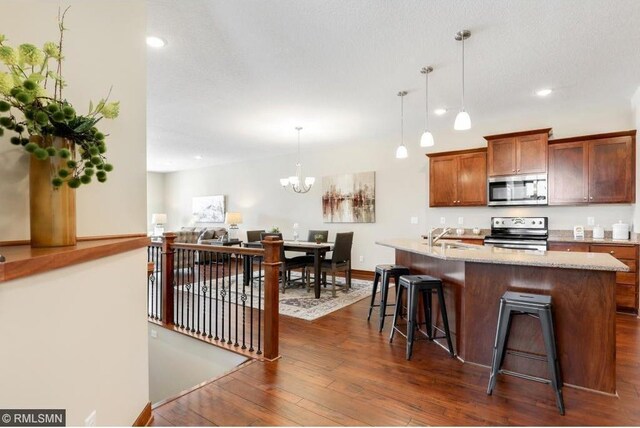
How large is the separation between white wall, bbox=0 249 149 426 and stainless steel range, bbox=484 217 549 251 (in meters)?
4.58

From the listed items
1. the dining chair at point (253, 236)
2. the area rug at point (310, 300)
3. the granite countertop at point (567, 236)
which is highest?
the granite countertop at point (567, 236)

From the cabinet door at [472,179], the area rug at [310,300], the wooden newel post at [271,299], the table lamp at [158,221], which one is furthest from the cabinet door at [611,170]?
the table lamp at [158,221]

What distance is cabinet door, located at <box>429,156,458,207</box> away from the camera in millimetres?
5152

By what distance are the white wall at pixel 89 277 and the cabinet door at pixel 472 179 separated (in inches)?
181

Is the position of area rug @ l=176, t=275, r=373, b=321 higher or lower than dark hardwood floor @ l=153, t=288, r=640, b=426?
lower

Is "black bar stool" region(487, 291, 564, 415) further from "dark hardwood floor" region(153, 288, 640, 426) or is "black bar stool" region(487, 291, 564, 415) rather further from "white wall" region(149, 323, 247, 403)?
"white wall" region(149, 323, 247, 403)

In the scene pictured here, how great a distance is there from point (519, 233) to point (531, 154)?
116cm

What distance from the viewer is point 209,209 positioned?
9.27 metres

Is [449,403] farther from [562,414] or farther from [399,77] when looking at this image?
[399,77]

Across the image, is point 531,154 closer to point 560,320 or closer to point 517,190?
point 517,190

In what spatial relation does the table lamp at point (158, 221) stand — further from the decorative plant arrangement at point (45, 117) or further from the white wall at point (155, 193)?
the decorative plant arrangement at point (45, 117)

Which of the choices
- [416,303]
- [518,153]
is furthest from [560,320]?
[518,153]

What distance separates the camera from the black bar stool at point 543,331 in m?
2.02

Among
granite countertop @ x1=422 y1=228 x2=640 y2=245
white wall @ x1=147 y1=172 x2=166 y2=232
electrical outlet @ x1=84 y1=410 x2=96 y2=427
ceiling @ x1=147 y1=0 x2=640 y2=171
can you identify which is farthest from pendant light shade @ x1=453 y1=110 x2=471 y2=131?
white wall @ x1=147 y1=172 x2=166 y2=232
